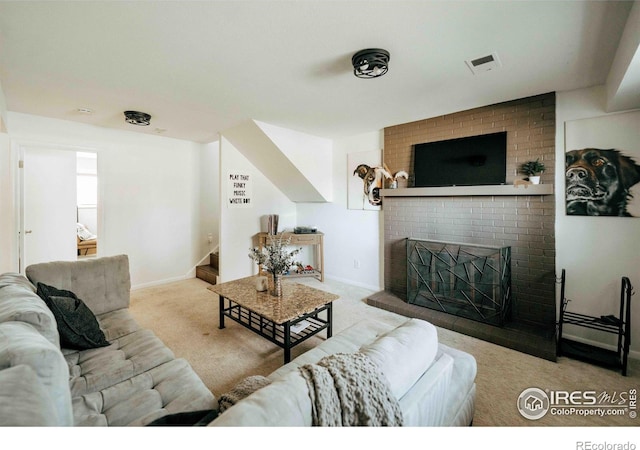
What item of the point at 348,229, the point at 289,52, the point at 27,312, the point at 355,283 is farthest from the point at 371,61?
the point at 355,283

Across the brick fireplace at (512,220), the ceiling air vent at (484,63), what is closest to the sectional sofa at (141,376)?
the brick fireplace at (512,220)

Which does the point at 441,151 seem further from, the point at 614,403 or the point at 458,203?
the point at 614,403

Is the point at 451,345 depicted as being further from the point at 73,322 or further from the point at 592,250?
the point at 73,322

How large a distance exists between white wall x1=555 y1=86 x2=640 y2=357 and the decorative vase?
260 centimetres

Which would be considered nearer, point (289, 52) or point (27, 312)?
point (27, 312)

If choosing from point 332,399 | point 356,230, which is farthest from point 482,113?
point 332,399

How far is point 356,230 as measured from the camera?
430 cm

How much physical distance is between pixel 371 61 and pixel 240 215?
3056mm

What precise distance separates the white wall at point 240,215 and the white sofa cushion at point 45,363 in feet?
10.2

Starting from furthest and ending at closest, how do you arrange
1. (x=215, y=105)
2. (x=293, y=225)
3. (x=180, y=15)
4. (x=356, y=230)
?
(x=293, y=225)
(x=356, y=230)
(x=215, y=105)
(x=180, y=15)

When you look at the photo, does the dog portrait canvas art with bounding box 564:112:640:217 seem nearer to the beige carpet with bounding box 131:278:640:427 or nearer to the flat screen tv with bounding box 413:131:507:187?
the flat screen tv with bounding box 413:131:507:187

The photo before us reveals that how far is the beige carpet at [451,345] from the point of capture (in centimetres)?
174

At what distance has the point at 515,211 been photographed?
2.80 meters
